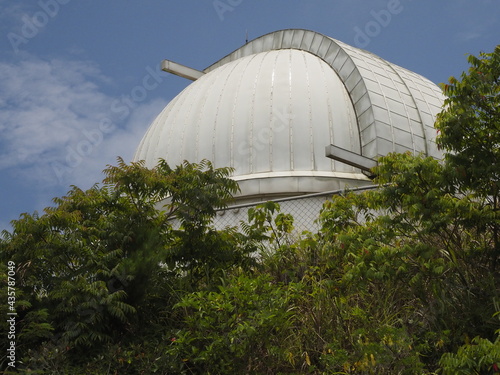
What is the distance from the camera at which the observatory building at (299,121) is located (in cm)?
1545

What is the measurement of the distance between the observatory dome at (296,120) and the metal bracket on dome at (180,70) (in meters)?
2.79

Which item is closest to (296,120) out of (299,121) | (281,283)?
(299,121)

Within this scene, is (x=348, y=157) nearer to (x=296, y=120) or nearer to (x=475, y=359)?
(x=296, y=120)

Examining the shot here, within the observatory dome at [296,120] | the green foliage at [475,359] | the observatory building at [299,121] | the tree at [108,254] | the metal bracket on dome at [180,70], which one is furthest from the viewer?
the metal bracket on dome at [180,70]

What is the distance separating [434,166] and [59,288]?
17.5 ft

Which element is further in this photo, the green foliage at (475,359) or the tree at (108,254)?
the tree at (108,254)

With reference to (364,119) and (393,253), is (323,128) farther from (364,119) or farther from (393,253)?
(393,253)

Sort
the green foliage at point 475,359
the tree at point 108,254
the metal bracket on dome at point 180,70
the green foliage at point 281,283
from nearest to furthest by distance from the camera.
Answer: the green foliage at point 475,359
the green foliage at point 281,283
the tree at point 108,254
the metal bracket on dome at point 180,70

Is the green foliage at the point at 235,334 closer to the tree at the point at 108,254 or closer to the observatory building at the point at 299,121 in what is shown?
the tree at the point at 108,254

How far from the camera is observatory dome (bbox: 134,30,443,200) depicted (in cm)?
1558

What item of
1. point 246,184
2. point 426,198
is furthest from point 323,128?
point 426,198

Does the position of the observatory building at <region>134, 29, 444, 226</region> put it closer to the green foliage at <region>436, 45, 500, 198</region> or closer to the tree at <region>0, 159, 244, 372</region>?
the tree at <region>0, 159, 244, 372</region>

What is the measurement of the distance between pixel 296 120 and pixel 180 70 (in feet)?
22.3

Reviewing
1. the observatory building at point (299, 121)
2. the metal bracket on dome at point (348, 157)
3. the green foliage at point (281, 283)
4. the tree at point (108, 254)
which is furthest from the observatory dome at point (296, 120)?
the green foliage at point (281, 283)
